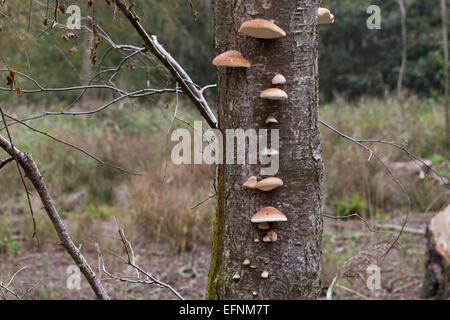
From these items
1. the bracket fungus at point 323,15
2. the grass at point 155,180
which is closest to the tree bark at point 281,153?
the bracket fungus at point 323,15

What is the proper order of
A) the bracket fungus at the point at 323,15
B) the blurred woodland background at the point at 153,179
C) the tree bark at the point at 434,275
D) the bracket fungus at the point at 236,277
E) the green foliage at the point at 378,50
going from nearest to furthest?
the bracket fungus at the point at 236,277 → the bracket fungus at the point at 323,15 → the blurred woodland background at the point at 153,179 → the tree bark at the point at 434,275 → the green foliage at the point at 378,50

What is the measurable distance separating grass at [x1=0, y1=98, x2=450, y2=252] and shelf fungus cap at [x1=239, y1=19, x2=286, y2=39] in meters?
2.99

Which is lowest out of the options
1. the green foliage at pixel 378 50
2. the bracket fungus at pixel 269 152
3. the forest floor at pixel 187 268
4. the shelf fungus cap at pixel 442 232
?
the forest floor at pixel 187 268

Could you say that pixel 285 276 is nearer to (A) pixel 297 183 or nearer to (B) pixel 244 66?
(A) pixel 297 183

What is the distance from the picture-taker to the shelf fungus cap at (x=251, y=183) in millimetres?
1258

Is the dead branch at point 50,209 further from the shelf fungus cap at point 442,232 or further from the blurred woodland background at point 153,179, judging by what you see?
the shelf fungus cap at point 442,232

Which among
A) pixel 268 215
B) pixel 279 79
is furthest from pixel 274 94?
pixel 268 215

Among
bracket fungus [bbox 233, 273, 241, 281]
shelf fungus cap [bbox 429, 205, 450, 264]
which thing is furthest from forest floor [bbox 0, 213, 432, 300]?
bracket fungus [bbox 233, 273, 241, 281]

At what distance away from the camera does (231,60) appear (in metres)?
1.24

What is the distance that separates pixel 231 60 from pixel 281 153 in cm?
29

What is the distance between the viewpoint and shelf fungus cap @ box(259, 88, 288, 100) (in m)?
1.22

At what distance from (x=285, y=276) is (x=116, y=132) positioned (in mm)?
6729

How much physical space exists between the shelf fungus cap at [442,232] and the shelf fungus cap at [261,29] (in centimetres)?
279
